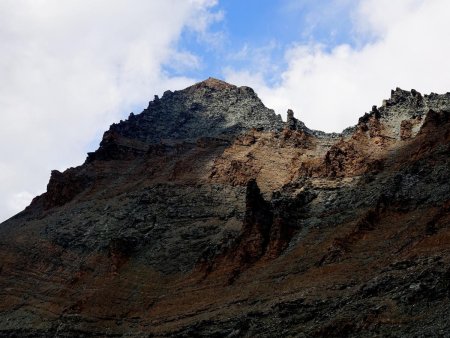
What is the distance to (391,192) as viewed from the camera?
191 feet

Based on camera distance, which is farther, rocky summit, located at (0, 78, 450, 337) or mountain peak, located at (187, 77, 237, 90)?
mountain peak, located at (187, 77, 237, 90)

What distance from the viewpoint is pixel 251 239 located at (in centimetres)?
6300

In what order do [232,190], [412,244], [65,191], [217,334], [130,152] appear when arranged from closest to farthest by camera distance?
1. [412,244]
2. [217,334]
3. [232,190]
4. [65,191]
5. [130,152]

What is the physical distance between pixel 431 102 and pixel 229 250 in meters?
36.3

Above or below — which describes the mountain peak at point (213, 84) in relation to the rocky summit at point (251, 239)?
above

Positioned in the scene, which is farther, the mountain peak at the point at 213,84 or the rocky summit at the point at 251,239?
the mountain peak at the point at 213,84

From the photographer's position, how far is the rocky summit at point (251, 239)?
45125 millimetres

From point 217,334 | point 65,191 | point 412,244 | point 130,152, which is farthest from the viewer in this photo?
point 130,152

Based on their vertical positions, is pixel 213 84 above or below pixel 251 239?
above

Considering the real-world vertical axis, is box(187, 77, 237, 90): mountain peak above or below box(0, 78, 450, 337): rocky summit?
above

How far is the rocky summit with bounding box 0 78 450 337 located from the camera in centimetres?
4512

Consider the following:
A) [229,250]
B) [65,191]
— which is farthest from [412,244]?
[65,191]

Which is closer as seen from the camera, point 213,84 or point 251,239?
point 251,239

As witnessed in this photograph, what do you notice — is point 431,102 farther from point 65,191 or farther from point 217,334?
point 65,191
